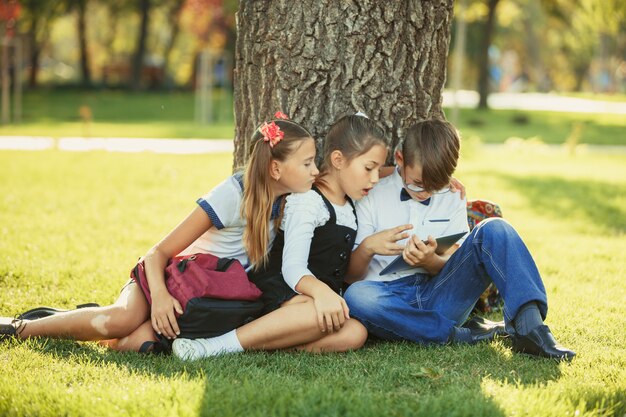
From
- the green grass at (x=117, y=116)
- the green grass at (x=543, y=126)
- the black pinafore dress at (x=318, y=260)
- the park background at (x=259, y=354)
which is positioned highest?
the black pinafore dress at (x=318, y=260)

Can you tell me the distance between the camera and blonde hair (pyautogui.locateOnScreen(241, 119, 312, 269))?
11.4ft

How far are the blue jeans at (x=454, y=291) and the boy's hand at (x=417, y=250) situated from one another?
178 mm

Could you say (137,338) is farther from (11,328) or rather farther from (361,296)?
(361,296)

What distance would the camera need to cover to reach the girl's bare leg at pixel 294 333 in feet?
11.2

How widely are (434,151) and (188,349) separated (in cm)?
143

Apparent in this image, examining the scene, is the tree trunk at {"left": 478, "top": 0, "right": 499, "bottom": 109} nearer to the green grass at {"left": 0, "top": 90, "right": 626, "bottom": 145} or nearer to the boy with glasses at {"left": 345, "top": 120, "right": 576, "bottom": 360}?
the green grass at {"left": 0, "top": 90, "right": 626, "bottom": 145}

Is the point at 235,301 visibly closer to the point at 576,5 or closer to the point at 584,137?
the point at 584,137

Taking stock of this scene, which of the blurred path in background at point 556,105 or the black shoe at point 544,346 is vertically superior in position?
the black shoe at point 544,346

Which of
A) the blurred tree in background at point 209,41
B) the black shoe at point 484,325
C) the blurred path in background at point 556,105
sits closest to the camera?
the black shoe at point 484,325

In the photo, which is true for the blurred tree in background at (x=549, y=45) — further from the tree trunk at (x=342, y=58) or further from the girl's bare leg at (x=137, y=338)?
the girl's bare leg at (x=137, y=338)

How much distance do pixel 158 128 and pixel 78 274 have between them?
13.0m

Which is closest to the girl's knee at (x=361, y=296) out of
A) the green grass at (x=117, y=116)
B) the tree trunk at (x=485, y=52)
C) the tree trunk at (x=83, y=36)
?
the green grass at (x=117, y=116)

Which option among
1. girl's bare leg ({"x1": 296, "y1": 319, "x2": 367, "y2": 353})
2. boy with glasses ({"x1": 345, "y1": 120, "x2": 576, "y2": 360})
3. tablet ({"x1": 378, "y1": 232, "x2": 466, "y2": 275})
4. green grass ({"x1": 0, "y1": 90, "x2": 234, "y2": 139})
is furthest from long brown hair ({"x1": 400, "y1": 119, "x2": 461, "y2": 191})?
green grass ({"x1": 0, "y1": 90, "x2": 234, "y2": 139})

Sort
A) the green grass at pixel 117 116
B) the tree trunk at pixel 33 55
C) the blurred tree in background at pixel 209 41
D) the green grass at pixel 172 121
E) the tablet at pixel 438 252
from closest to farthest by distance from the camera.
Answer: the tablet at pixel 438 252, the green grass at pixel 117 116, the green grass at pixel 172 121, the blurred tree in background at pixel 209 41, the tree trunk at pixel 33 55
